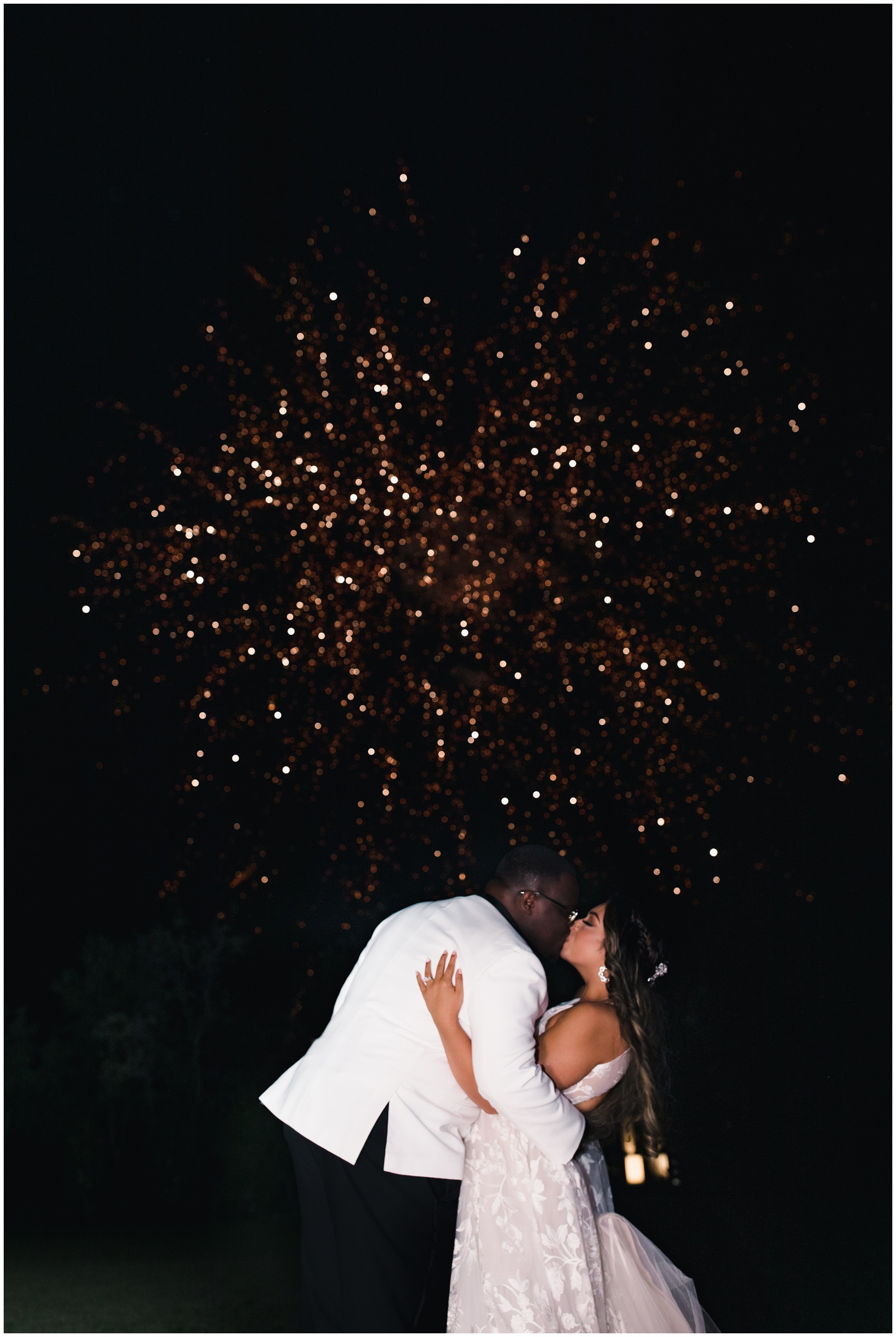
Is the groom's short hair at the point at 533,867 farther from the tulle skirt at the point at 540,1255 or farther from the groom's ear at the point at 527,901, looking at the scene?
the tulle skirt at the point at 540,1255

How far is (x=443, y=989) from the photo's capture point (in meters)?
2.15

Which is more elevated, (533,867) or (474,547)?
(474,547)

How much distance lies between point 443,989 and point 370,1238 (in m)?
0.62

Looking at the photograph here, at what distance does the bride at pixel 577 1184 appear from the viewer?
2.14 metres

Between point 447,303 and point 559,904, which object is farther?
point 447,303

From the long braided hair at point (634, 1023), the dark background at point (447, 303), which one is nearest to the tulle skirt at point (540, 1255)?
the long braided hair at point (634, 1023)

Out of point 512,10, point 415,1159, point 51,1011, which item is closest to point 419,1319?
point 415,1159

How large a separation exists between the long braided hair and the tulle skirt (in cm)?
17

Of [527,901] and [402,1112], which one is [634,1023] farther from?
[402,1112]

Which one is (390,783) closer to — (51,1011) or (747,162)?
(51,1011)

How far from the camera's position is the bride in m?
2.14

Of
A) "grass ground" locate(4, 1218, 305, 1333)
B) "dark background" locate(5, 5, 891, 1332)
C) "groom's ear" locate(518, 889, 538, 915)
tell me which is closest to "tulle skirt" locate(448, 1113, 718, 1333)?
"groom's ear" locate(518, 889, 538, 915)

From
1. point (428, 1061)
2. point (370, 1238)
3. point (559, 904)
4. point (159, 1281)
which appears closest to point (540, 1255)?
point (370, 1238)

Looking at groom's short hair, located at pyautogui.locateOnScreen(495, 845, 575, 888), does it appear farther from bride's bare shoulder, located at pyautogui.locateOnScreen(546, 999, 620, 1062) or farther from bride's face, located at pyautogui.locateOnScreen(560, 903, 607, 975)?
bride's bare shoulder, located at pyautogui.locateOnScreen(546, 999, 620, 1062)
